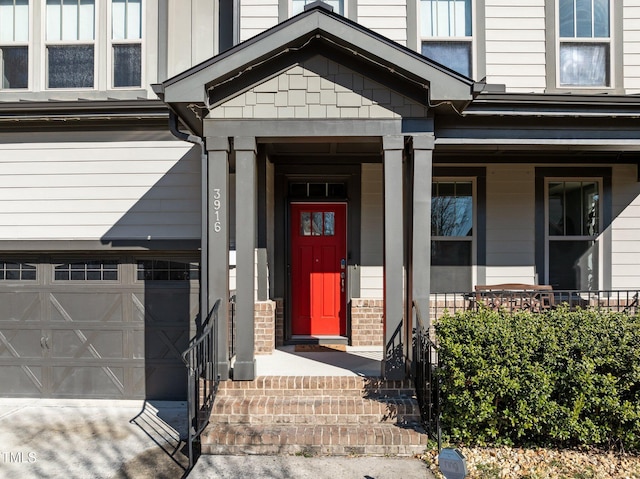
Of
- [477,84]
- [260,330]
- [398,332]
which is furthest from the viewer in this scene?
[260,330]

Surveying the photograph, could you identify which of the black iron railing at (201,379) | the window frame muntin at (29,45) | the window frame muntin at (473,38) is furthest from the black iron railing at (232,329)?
the window frame muntin at (29,45)

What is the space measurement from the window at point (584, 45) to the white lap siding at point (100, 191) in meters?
5.75

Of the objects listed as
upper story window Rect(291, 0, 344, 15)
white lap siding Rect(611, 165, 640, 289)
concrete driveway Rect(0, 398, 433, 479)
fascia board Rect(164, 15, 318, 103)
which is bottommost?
concrete driveway Rect(0, 398, 433, 479)

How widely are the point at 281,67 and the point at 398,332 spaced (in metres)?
3.28

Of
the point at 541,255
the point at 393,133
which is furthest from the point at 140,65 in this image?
the point at 541,255

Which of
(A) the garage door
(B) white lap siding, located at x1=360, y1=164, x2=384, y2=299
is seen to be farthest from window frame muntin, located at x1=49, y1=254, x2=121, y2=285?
(B) white lap siding, located at x1=360, y1=164, x2=384, y2=299

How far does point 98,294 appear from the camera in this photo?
6410mm

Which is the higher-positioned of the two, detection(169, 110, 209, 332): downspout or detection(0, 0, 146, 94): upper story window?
detection(0, 0, 146, 94): upper story window

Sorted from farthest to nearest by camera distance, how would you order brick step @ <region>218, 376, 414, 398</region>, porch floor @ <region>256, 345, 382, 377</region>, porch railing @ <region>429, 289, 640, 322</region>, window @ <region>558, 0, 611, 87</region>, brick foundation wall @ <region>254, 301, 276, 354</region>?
window @ <region>558, 0, 611, 87</region> → brick foundation wall @ <region>254, 301, 276, 354</region> → porch railing @ <region>429, 289, 640, 322</region> → porch floor @ <region>256, 345, 382, 377</region> → brick step @ <region>218, 376, 414, 398</region>

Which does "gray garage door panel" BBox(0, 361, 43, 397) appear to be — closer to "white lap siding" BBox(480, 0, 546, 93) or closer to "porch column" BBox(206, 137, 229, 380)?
"porch column" BBox(206, 137, 229, 380)

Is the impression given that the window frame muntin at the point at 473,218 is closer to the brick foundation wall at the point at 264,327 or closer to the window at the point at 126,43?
the brick foundation wall at the point at 264,327

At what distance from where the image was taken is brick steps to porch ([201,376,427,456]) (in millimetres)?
4371

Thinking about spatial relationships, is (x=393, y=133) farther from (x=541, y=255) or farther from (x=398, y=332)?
(x=541, y=255)

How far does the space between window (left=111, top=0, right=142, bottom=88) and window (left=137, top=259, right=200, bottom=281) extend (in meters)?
2.75
